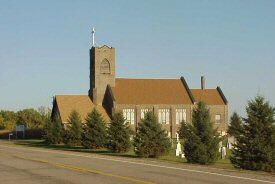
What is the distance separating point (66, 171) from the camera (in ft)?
69.8

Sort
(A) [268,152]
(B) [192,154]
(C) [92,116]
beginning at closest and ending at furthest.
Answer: (A) [268,152], (B) [192,154], (C) [92,116]

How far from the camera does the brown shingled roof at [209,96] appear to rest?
8788cm

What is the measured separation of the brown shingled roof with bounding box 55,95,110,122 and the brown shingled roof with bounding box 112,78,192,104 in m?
4.46

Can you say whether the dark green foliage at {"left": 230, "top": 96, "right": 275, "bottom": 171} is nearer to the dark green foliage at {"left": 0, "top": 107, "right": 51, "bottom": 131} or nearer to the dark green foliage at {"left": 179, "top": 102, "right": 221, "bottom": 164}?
the dark green foliage at {"left": 179, "top": 102, "right": 221, "bottom": 164}

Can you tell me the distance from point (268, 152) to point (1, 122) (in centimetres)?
9594

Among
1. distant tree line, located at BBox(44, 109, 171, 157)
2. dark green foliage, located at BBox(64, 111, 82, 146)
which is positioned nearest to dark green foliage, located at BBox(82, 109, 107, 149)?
distant tree line, located at BBox(44, 109, 171, 157)

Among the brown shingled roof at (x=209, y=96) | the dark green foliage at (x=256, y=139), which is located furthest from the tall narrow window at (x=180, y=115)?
the dark green foliage at (x=256, y=139)

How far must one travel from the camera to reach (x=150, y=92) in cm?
8556

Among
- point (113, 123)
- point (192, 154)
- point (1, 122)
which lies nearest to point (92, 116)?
point (113, 123)

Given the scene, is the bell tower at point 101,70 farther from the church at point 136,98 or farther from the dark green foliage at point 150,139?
the dark green foliage at point 150,139

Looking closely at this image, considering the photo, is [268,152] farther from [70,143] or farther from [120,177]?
[70,143]

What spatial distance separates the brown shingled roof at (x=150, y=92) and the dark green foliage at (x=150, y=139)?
44.4 m

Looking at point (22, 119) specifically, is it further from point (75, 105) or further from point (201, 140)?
point (201, 140)

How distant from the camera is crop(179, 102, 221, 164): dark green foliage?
2975 centimetres
